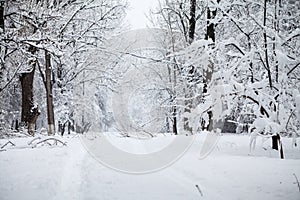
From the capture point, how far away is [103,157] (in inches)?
341

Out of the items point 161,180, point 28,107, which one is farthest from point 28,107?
point 161,180

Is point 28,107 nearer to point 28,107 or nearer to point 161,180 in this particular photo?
point 28,107

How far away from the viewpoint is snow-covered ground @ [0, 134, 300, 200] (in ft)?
14.7

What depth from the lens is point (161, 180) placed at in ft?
18.1

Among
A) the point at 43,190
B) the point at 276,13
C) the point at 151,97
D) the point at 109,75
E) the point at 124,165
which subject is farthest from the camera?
the point at 151,97

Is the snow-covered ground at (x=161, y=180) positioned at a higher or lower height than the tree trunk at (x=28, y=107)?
lower

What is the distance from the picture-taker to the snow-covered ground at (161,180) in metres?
4.49

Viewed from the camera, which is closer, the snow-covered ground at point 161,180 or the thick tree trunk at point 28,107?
the snow-covered ground at point 161,180

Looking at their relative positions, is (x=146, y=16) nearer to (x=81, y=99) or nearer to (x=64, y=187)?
(x=81, y=99)

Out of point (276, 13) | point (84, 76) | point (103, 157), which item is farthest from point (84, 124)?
point (276, 13)

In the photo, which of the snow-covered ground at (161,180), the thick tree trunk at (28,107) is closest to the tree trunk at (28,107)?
the thick tree trunk at (28,107)

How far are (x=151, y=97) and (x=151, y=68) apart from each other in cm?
295

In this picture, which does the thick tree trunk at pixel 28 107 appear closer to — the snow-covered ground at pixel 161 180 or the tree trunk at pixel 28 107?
the tree trunk at pixel 28 107

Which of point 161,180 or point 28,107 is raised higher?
point 28,107
